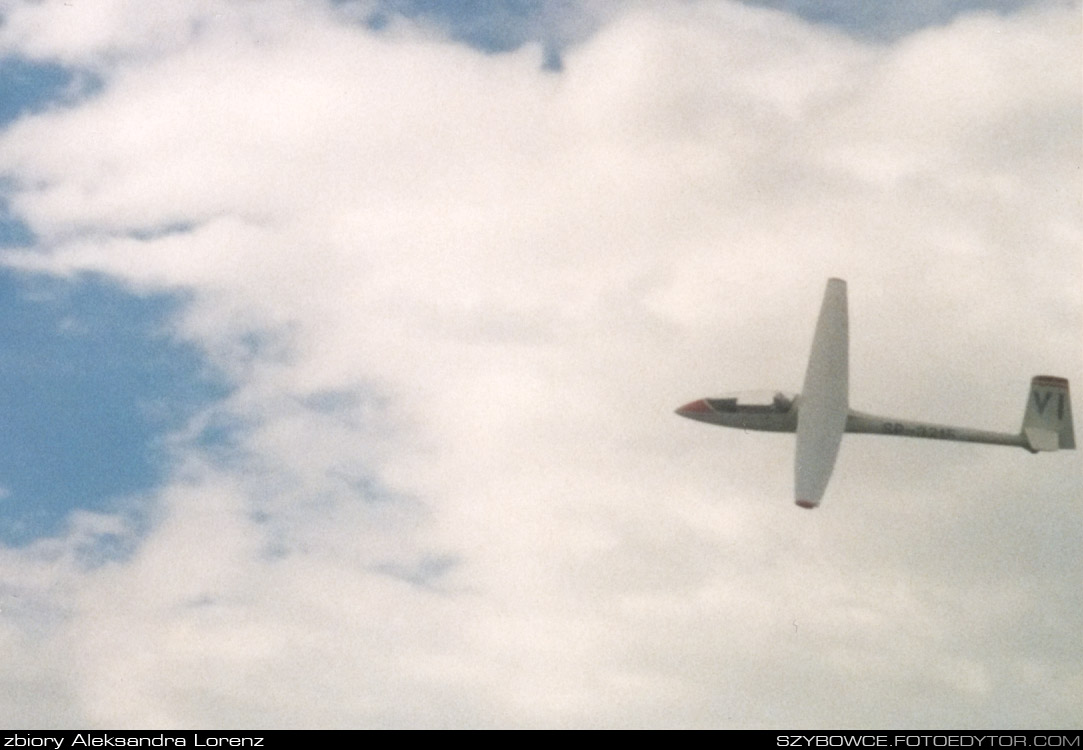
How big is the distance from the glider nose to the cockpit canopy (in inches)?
14.4

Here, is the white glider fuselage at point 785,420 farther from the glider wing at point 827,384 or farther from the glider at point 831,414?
the glider wing at point 827,384

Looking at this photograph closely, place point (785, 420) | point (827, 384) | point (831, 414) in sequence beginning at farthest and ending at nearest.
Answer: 1. point (785, 420)
2. point (827, 384)
3. point (831, 414)

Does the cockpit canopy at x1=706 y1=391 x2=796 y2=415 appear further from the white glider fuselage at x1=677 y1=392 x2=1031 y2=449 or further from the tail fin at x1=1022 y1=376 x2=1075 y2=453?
the tail fin at x1=1022 y1=376 x2=1075 y2=453

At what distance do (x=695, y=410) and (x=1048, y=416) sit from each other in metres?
22.7

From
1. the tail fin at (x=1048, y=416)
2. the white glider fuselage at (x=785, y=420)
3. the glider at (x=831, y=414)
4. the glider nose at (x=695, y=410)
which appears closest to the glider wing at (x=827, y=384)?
the glider at (x=831, y=414)

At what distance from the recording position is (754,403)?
61594mm

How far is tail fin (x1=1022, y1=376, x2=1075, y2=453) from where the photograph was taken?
62656 millimetres

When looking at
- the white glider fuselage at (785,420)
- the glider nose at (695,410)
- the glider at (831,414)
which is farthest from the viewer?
the glider nose at (695,410)

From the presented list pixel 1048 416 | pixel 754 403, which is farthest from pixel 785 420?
pixel 1048 416

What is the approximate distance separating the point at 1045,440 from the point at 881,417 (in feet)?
36.1

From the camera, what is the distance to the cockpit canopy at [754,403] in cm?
6062

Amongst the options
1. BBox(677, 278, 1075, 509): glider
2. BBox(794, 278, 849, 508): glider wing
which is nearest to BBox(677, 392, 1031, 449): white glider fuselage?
BBox(677, 278, 1075, 509): glider

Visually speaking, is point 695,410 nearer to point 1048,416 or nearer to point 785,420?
point 785,420

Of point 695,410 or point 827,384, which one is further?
point 695,410
